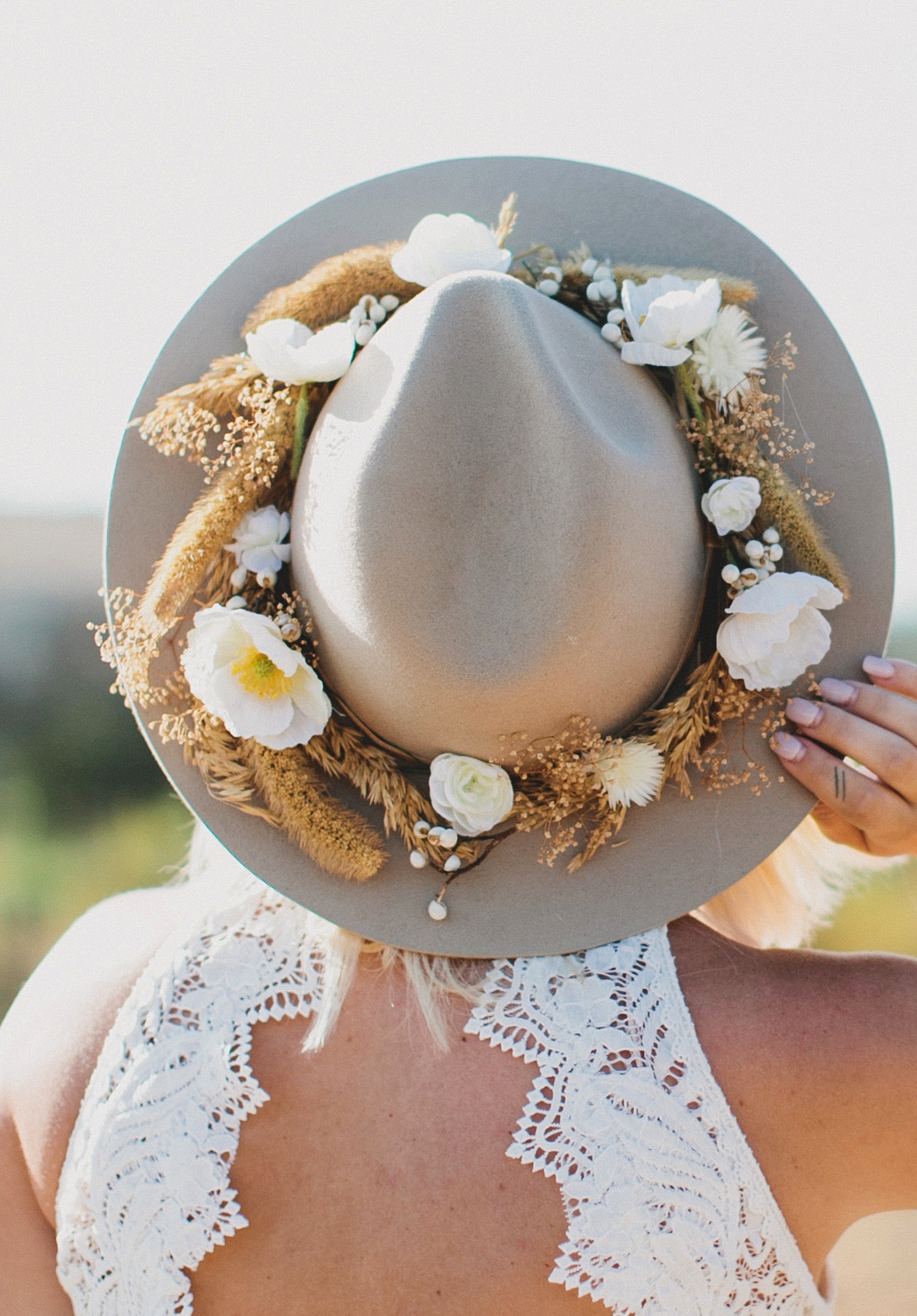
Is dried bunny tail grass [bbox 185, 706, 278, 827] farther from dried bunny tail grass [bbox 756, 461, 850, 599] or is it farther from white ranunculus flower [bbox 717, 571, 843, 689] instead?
dried bunny tail grass [bbox 756, 461, 850, 599]

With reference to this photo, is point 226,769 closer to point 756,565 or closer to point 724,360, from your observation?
point 756,565

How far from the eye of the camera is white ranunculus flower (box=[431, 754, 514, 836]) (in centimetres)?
158

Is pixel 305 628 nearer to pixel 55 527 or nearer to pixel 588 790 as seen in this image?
pixel 588 790

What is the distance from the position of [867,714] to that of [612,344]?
0.77 metres

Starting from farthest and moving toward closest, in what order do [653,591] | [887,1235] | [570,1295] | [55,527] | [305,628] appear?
1. [55,527]
2. [887,1235]
3. [305,628]
4. [653,591]
5. [570,1295]

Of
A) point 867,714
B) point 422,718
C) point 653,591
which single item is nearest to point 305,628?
point 422,718

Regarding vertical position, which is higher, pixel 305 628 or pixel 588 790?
pixel 305 628

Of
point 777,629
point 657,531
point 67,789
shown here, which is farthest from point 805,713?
point 67,789

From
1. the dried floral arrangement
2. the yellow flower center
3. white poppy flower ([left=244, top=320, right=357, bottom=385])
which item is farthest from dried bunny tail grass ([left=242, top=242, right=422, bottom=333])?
the yellow flower center

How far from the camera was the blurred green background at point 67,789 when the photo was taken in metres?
7.27

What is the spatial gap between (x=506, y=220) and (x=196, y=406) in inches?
26.6

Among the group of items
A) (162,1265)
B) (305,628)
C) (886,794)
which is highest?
(305,628)

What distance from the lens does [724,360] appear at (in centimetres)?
170

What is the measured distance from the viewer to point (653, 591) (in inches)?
60.1
